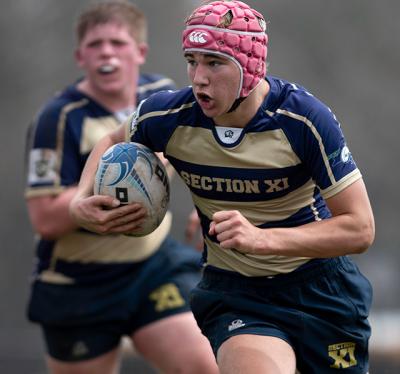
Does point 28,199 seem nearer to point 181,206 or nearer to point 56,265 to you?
point 56,265

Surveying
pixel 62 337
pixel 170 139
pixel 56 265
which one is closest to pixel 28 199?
pixel 56 265

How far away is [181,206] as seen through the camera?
46.7ft

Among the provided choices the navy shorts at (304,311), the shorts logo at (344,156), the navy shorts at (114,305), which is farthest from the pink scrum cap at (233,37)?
the navy shorts at (114,305)

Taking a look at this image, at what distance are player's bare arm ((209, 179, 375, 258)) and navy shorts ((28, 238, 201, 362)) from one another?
7.02ft

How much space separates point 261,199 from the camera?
4.72 meters

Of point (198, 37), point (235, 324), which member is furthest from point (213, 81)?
point (235, 324)

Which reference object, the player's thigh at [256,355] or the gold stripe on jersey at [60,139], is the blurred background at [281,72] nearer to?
the gold stripe on jersey at [60,139]

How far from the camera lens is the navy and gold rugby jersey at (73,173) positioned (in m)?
6.41

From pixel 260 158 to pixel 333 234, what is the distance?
470 millimetres

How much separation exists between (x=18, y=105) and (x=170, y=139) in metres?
10.8

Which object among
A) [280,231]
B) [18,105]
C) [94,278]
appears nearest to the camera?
[280,231]

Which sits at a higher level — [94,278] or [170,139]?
[170,139]

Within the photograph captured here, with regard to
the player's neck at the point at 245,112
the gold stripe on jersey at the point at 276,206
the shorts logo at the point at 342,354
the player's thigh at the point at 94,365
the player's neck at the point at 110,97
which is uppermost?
the player's neck at the point at 110,97

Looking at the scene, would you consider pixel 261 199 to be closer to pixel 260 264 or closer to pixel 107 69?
pixel 260 264
